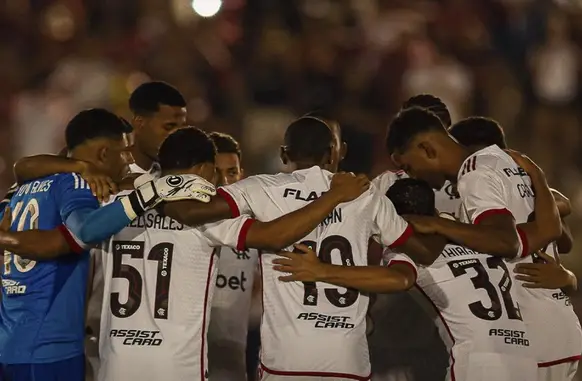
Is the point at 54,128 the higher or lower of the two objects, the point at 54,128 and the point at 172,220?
the higher

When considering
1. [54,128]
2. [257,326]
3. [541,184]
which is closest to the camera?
[541,184]

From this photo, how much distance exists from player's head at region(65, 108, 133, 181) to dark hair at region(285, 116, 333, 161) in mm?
998

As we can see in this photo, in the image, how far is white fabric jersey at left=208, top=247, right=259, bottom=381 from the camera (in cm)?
696

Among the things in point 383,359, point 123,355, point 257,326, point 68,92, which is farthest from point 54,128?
point 123,355

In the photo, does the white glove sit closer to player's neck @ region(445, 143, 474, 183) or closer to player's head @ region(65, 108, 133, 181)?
player's head @ region(65, 108, 133, 181)

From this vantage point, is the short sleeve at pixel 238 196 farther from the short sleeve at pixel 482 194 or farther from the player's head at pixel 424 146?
the short sleeve at pixel 482 194

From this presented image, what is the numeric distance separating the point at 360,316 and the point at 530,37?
705 cm

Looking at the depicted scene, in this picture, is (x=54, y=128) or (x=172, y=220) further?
(x=54, y=128)

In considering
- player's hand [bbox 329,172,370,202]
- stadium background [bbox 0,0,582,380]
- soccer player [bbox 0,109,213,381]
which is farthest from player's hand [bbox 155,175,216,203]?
stadium background [bbox 0,0,582,380]

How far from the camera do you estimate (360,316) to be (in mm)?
5578

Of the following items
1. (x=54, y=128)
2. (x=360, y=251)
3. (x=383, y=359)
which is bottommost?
(x=383, y=359)

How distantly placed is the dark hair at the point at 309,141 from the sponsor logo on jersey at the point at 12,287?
1611mm

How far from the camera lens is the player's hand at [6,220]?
572 centimetres

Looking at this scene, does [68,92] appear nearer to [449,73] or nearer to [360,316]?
[449,73]
